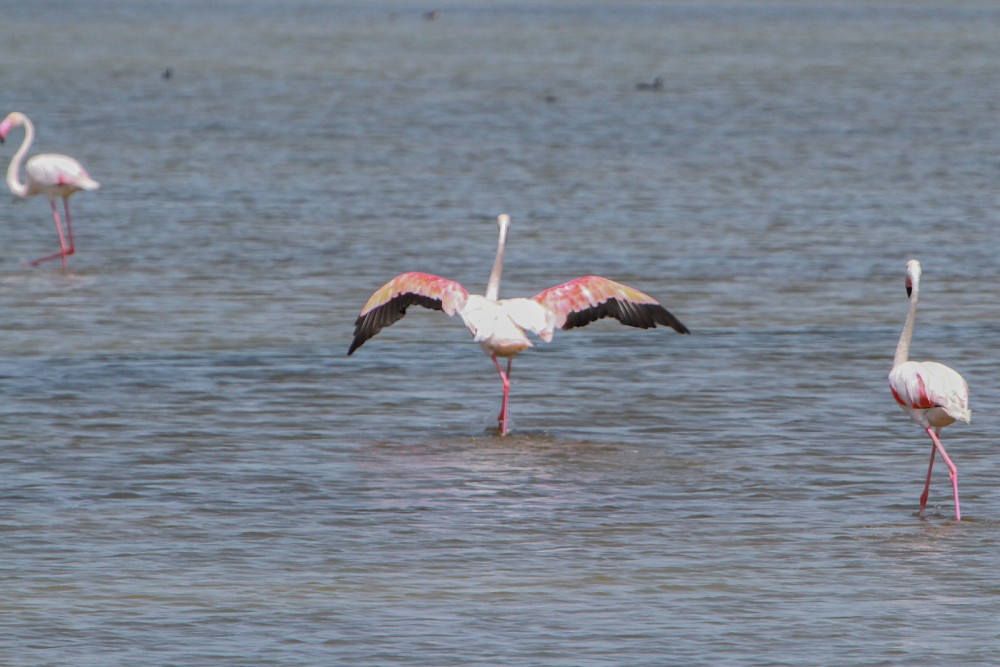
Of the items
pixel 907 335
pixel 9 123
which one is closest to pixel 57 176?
pixel 9 123

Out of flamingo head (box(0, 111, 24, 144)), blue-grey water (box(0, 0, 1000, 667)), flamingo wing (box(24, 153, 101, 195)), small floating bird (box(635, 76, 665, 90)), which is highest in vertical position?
small floating bird (box(635, 76, 665, 90))

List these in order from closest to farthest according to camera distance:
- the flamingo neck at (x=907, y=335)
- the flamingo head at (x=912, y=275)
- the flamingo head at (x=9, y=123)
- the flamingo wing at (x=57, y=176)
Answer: the flamingo head at (x=912, y=275), the flamingo neck at (x=907, y=335), the flamingo wing at (x=57, y=176), the flamingo head at (x=9, y=123)

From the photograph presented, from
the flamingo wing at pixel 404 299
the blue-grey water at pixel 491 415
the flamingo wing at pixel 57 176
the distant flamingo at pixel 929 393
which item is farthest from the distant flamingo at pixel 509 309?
the flamingo wing at pixel 57 176

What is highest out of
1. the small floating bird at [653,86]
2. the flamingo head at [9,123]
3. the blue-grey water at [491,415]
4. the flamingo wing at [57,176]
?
the small floating bird at [653,86]

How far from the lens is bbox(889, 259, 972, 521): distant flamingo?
9.10m

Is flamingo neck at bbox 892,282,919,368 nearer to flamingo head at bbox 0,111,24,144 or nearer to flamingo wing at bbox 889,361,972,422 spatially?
flamingo wing at bbox 889,361,972,422

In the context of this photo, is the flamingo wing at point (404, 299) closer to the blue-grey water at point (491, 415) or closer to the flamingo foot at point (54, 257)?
the blue-grey water at point (491, 415)

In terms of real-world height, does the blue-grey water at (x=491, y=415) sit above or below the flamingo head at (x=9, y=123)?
below

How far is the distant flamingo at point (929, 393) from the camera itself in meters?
9.10

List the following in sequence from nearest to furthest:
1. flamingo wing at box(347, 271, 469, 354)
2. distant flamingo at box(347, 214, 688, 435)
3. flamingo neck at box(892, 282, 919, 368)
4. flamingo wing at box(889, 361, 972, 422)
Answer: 1. flamingo wing at box(889, 361, 972, 422)
2. flamingo neck at box(892, 282, 919, 368)
3. distant flamingo at box(347, 214, 688, 435)
4. flamingo wing at box(347, 271, 469, 354)

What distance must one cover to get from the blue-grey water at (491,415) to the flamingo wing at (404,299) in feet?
2.07

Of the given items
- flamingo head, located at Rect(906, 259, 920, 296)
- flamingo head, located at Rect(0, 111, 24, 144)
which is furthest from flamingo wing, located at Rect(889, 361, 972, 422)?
flamingo head, located at Rect(0, 111, 24, 144)

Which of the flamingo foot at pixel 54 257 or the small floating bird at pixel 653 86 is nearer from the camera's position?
the flamingo foot at pixel 54 257

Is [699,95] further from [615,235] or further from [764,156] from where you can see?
[615,235]
